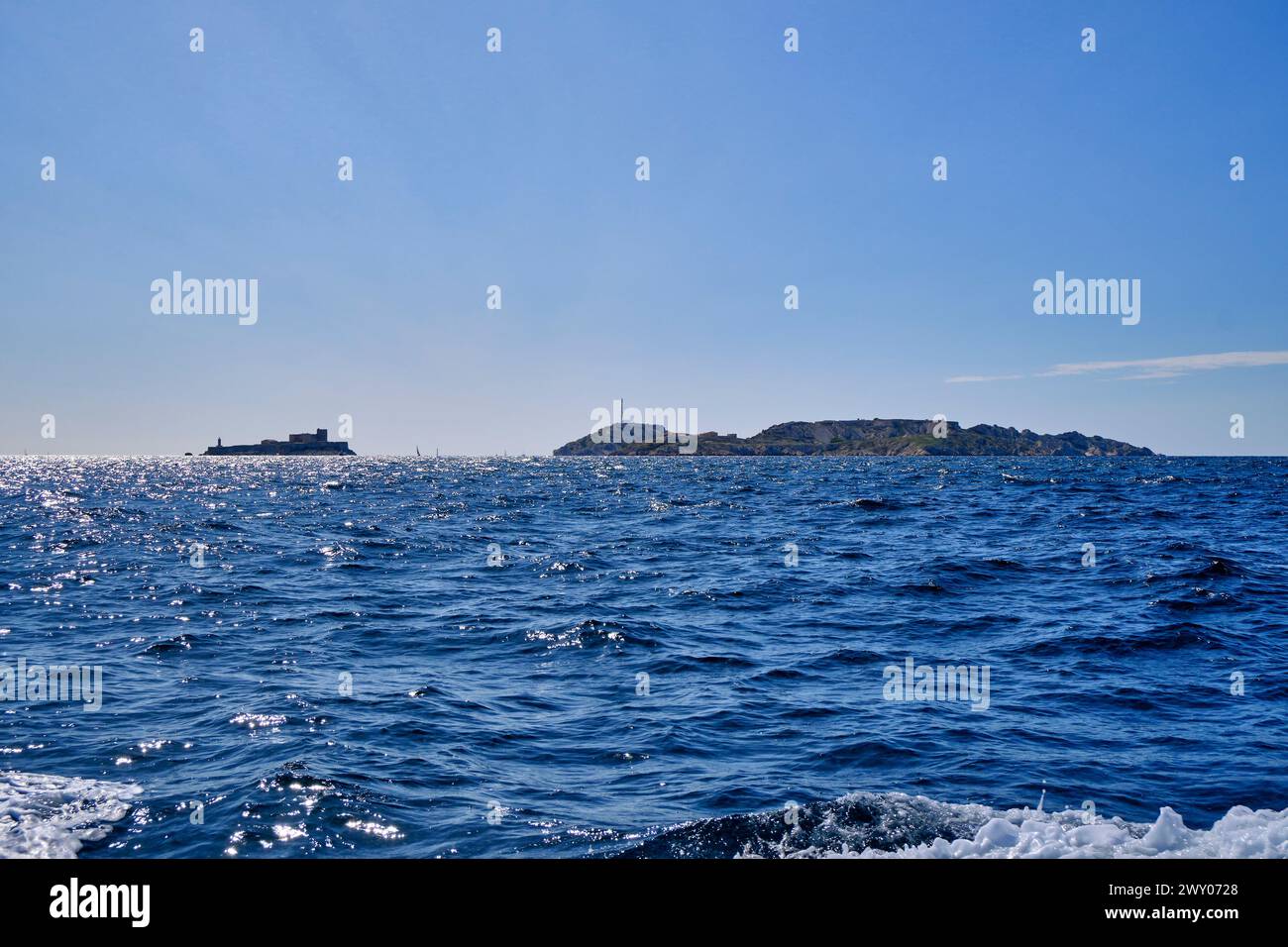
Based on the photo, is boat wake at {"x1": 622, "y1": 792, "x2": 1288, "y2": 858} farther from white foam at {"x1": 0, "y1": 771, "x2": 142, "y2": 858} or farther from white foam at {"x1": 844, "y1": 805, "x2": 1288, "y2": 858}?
white foam at {"x1": 0, "y1": 771, "x2": 142, "y2": 858}

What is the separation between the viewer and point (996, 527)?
→ 4338cm

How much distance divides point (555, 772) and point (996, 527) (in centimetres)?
3834

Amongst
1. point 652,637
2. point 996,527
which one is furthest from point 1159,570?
point 652,637

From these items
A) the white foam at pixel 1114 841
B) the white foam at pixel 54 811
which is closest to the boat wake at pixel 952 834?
the white foam at pixel 1114 841

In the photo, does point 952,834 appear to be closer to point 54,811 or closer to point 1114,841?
point 1114,841

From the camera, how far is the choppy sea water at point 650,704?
959 centimetres

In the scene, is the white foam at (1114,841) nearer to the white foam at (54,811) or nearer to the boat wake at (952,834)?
the boat wake at (952,834)

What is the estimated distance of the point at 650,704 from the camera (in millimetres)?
14977

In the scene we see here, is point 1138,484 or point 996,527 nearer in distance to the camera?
point 996,527

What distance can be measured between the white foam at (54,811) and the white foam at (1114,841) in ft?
29.8

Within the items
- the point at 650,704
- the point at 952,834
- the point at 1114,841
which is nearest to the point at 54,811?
the point at 650,704

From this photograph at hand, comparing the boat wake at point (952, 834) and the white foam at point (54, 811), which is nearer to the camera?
the boat wake at point (952, 834)

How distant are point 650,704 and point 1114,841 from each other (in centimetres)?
810

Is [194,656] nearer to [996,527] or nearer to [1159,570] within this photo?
[1159,570]
